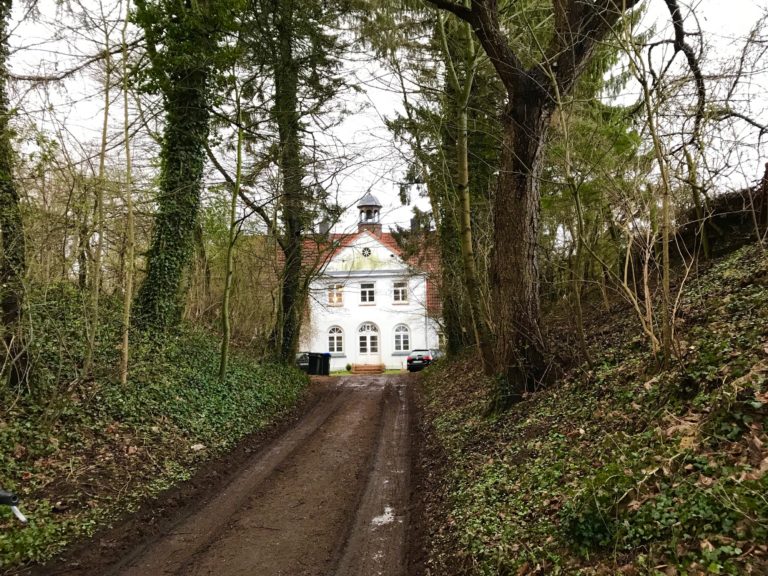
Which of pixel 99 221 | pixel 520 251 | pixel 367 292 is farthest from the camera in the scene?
pixel 367 292

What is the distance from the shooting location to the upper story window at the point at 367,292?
3203cm

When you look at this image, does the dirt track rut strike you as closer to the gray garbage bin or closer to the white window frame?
the gray garbage bin

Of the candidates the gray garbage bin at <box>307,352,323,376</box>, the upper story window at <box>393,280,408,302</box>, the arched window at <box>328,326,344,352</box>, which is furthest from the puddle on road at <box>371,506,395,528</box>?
the arched window at <box>328,326,344,352</box>

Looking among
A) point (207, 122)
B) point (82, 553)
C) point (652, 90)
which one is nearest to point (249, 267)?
point (207, 122)

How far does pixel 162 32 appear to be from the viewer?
885 cm

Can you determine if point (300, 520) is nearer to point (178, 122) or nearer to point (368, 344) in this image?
point (178, 122)

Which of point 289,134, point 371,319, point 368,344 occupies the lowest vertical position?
point 368,344

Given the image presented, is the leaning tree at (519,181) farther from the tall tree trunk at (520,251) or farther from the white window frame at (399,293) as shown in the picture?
the white window frame at (399,293)

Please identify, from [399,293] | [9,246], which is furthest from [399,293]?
[9,246]

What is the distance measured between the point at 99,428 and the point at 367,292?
25868 millimetres

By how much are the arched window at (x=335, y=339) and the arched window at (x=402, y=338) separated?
384 cm

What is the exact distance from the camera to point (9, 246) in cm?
587

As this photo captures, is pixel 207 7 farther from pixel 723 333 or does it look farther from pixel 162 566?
pixel 723 333

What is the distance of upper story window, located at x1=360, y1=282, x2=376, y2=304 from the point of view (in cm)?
3203
